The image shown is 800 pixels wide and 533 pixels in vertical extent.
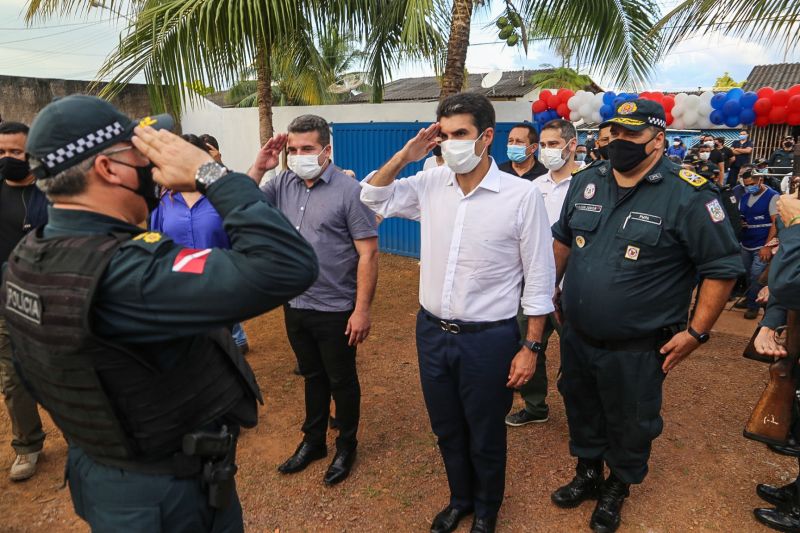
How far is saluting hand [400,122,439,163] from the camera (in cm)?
238

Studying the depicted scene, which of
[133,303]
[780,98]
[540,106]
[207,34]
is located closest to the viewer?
[133,303]

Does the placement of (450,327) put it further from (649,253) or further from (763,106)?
(763,106)

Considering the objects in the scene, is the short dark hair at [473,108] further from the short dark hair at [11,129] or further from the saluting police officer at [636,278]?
the short dark hair at [11,129]

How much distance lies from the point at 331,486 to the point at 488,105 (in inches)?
87.6

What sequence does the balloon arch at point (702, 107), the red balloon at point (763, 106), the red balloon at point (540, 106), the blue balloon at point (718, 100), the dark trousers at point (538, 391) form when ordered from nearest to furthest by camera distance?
the dark trousers at point (538, 391) < the balloon arch at point (702, 107) < the red balloon at point (763, 106) < the blue balloon at point (718, 100) < the red balloon at point (540, 106)

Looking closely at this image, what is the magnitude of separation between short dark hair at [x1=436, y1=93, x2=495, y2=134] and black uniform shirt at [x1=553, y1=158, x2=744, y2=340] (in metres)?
0.70

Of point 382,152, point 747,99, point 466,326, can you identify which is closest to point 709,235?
point 466,326

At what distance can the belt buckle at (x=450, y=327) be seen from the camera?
7.84 ft

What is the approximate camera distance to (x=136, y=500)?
4.68 feet

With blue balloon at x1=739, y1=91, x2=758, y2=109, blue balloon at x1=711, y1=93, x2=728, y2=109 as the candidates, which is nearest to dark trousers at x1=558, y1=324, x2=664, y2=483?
blue balloon at x1=739, y1=91, x2=758, y2=109

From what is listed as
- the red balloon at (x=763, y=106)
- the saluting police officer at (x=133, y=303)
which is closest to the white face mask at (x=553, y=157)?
the saluting police officer at (x=133, y=303)

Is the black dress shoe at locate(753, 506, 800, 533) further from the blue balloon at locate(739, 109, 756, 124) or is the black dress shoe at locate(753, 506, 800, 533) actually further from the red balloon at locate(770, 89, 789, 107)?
the blue balloon at locate(739, 109, 756, 124)

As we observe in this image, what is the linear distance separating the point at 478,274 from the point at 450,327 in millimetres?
270

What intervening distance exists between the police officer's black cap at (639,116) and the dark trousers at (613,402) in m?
1.02
